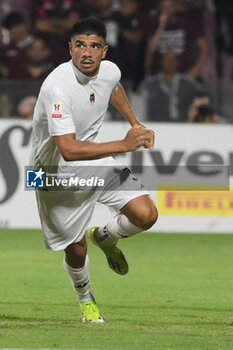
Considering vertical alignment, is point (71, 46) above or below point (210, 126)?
above

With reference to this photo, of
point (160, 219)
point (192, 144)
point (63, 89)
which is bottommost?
point (160, 219)

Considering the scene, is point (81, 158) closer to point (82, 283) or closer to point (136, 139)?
point (136, 139)

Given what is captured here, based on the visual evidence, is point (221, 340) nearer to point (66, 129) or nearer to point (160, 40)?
point (66, 129)

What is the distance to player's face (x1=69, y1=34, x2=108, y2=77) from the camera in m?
6.53

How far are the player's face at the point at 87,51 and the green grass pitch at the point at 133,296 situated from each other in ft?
6.08

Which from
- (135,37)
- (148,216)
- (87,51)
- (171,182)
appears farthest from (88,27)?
(135,37)

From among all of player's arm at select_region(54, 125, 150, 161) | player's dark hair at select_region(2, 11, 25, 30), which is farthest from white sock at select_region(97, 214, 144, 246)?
player's dark hair at select_region(2, 11, 25, 30)

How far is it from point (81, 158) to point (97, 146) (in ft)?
0.46

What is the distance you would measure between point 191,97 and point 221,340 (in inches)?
291

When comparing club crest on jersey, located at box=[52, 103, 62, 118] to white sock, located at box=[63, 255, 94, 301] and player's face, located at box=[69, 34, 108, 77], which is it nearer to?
player's face, located at box=[69, 34, 108, 77]

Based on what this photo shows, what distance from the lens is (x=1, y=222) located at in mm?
12656

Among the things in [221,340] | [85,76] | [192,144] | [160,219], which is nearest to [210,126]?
[192,144]

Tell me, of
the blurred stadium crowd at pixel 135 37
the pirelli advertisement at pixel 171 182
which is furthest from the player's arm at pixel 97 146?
the blurred stadium crowd at pixel 135 37

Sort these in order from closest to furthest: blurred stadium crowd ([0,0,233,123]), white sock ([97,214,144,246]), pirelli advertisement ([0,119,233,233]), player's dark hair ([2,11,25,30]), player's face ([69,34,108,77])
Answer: player's face ([69,34,108,77]), white sock ([97,214,144,246]), pirelli advertisement ([0,119,233,233]), blurred stadium crowd ([0,0,233,123]), player's dark hair ([2,11,25,30])
